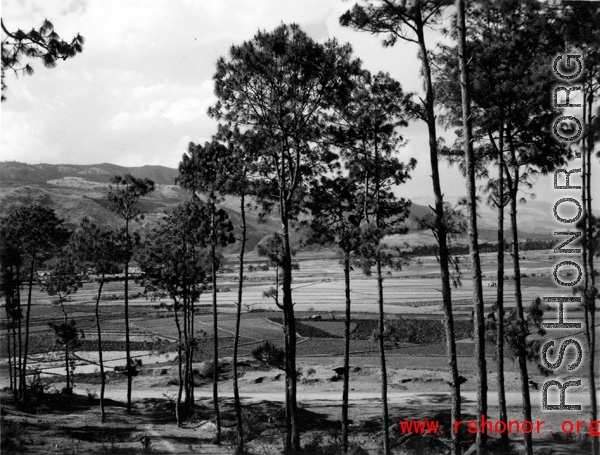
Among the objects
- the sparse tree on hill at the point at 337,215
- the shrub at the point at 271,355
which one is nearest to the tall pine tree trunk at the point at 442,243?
the sparse tree on hill at the point at 337,215

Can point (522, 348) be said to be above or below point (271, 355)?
above

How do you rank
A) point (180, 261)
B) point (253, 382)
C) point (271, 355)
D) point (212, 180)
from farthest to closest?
1. point (253, 382)
2. point (180, 261)
3. point (212, 180)
4. point (271, 355)

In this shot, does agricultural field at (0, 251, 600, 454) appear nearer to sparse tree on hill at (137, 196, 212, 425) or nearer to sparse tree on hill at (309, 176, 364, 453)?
sparse tree on hill at (309, 176, 364, 453)

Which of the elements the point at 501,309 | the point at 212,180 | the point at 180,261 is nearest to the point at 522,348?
the point at 501,309

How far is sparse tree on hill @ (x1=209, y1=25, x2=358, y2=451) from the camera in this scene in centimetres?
1838

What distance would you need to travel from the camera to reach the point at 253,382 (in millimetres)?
38688

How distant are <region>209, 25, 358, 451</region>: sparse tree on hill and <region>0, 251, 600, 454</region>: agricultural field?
4.74 meters

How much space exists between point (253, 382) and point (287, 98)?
25434 millimetres

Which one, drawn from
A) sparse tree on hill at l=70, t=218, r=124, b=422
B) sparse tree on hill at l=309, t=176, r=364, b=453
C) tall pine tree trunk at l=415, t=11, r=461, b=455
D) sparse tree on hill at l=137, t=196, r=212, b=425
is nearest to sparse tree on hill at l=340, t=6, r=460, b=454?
tall pine tree trunk at l=415, t=11, r=461, b=455

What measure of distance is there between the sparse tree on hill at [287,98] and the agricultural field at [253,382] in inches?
187

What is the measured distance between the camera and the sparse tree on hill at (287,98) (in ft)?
60.3

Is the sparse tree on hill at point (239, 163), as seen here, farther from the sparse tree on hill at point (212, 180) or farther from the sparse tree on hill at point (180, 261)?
the sparse tree on hill at point (180, 261)

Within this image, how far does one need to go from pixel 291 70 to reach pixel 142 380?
31.8 meters

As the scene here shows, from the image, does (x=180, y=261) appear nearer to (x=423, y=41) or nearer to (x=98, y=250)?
(x=98, y=250)
